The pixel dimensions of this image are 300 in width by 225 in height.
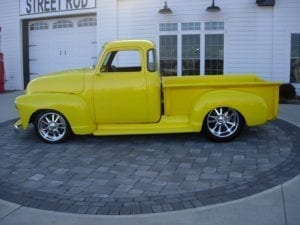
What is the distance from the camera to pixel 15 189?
5625mm

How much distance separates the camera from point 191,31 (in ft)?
46.6

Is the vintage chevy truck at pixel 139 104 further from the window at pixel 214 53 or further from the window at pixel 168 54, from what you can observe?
the window at pixel 168 54

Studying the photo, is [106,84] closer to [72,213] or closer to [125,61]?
[125,61]

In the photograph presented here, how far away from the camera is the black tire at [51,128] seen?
26.0 feet

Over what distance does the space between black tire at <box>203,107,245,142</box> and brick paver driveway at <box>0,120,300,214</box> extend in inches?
6.0

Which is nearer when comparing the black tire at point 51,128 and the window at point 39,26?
the black tire at point 51,128

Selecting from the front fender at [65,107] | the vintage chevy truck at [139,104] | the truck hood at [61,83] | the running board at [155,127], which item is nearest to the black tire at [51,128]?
the vintage chevy truck at [139,104]

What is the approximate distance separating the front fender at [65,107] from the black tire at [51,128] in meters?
0.14

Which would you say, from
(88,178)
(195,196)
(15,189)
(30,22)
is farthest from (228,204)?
(30,22)

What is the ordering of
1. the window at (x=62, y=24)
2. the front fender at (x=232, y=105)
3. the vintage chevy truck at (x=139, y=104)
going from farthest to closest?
the window at (x=62, y=24) < the vintage chevy truck at (x=139, y=104) < the front fender at (x=232, y=105)

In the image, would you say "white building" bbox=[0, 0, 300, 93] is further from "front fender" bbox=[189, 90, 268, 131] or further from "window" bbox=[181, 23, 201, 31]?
"front fender" bbox=[189, 90, 268, 131]

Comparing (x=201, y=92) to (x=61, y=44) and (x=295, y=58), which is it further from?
(x=61, y=44)

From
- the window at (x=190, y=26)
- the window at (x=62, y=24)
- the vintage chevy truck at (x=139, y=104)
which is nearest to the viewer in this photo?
the vintage chevy truck at (x=139, y=104)

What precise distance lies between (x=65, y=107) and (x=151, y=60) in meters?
1.70
